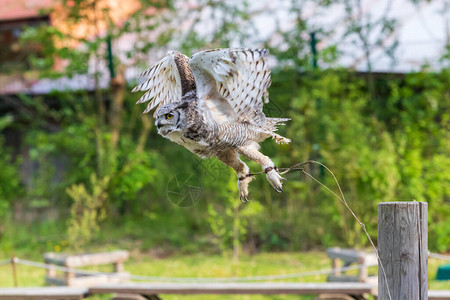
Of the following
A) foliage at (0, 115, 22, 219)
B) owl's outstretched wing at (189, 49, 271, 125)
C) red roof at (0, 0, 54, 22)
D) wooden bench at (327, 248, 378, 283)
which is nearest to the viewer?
owl's outstretched wing at (189, 49, 271, 125)

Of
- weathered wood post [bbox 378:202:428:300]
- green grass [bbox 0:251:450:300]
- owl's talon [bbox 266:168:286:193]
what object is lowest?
green grass [bbox 0:251:450:300]

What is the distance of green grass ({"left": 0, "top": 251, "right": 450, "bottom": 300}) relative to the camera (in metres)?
5.57

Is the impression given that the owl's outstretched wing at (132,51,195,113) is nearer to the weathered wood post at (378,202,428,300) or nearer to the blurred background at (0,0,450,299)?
the weathered wood post at (378,202,428,300)

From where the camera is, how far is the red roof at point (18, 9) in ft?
26.7

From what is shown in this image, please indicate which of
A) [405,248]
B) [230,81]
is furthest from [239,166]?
[405,248]

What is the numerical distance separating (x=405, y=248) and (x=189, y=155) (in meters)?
3.94

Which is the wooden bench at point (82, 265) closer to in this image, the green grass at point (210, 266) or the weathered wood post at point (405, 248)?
the green grass at point (210, 266)

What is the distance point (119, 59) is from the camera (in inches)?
286

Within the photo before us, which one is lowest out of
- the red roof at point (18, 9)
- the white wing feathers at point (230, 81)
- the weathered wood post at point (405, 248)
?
the weathered wood post at point (405, 248)

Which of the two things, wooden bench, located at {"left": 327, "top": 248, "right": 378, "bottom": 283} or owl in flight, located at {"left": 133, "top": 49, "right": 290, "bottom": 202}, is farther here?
wooden bench, located at {"left": 327, "top": 248, "right": 378, "bottom": 283}

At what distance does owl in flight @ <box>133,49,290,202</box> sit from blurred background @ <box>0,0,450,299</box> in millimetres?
3950

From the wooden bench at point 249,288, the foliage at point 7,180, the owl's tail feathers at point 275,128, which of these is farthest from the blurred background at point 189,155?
the owl's tail feathers at point 275,128

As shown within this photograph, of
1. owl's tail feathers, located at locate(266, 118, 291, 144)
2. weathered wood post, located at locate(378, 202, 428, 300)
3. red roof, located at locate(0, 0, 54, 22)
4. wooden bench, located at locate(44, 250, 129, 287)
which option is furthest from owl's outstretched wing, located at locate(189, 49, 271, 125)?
red roof, located at locate(0, 0, 54, 22)

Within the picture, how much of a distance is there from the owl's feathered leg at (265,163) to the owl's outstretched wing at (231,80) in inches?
3.6
